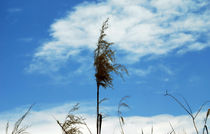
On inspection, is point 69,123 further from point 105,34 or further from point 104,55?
point 105,34

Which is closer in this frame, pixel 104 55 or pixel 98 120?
pixel 98 120

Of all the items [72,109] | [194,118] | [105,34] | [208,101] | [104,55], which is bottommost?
[194,118]

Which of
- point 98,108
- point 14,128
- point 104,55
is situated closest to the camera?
point 14,128

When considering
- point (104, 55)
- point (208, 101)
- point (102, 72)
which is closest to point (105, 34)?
point (104, 55)

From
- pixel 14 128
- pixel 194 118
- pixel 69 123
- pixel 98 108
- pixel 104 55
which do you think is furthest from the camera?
pixel 104 55

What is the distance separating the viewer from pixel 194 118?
307 cm

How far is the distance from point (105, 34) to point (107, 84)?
1466mm

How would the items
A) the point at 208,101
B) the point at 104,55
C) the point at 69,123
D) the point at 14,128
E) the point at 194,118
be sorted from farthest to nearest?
the point at 104,55
the point at 69,123
the point at 14,128
the point at 208,101
the point at 194,118

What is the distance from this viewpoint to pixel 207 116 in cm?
316

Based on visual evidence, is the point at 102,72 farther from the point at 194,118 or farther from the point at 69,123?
the point at 194,118

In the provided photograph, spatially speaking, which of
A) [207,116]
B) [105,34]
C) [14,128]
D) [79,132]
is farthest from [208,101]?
[105,34]

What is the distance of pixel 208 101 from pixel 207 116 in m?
0.21

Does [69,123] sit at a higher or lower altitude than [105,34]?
lower

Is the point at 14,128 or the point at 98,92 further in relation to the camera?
the point at 98,92
